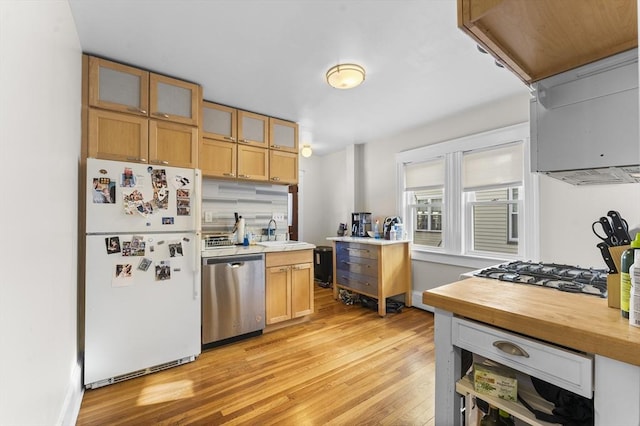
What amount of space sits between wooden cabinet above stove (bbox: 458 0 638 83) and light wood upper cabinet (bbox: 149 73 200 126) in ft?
7.65

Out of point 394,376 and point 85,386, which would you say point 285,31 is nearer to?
point 394,376

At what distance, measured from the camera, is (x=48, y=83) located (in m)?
1.27

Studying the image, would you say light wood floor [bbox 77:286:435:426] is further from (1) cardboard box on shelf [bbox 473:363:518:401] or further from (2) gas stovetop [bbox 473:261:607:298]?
(2) gas stovetop [bbox 473:261:607:298]

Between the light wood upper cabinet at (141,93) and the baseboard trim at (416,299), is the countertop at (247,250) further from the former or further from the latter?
the baseboard trim at (416,299)

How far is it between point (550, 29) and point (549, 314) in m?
0.88

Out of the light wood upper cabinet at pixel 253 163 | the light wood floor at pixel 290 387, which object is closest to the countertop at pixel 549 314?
the light wood floor at pixel 290 387

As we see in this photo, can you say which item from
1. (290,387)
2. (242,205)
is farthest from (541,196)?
(242,205)

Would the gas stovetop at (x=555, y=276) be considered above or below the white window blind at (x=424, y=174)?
below

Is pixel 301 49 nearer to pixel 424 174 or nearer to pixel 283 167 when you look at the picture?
pixel 283 167

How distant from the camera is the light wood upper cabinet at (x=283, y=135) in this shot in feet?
10.9

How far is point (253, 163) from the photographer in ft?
10.5

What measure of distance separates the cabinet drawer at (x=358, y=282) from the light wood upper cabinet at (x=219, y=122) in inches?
91.8

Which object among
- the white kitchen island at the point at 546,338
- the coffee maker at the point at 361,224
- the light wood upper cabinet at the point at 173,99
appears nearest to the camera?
the white kitchen island at the point at 546,338

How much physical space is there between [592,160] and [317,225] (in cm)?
467
